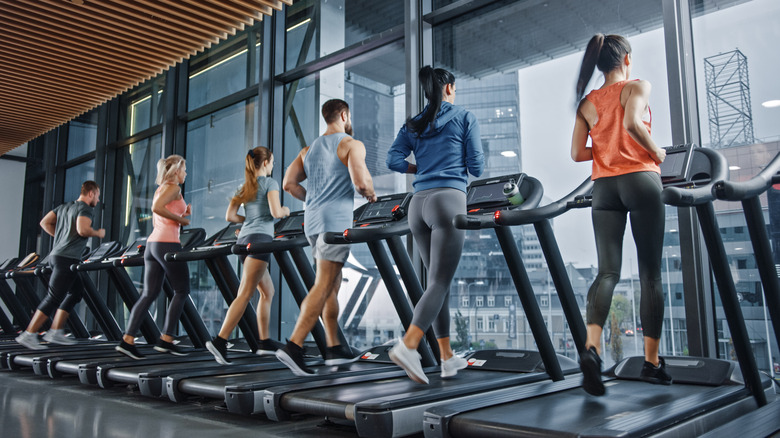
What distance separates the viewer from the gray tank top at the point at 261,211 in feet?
13.6

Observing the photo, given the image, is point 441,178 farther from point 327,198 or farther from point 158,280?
point 158,280

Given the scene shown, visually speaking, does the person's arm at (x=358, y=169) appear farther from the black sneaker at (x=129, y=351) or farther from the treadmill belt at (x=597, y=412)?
the black sneaker at (x=129, y=351)

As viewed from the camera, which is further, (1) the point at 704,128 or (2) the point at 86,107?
(2) the point at 86,107

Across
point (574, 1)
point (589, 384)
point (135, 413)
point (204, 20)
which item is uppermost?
point (204, 20)

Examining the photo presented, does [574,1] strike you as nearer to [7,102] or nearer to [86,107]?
[86,107]

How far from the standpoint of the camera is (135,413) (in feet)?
10.3

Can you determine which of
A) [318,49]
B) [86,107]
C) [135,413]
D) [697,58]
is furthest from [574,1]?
[86,107]

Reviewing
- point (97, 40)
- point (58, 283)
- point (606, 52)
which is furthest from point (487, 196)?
point (58, 283)

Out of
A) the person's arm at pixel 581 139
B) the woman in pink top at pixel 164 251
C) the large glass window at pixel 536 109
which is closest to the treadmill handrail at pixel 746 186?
the person's arm at pixel 581 139

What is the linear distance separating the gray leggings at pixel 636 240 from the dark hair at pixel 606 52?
488 millimetres

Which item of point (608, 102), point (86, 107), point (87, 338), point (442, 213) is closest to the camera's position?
point (608, 102)

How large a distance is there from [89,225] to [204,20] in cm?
209

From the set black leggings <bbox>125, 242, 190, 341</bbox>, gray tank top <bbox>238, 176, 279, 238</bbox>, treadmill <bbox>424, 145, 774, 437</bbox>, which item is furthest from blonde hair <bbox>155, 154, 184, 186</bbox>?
treadmill <bbox>424, 145, 774, 437</bbox>

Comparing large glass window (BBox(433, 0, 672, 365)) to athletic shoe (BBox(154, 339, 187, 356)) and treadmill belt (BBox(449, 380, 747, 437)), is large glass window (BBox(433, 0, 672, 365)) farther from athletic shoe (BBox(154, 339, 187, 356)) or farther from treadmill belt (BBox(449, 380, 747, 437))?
athletic shoe (BBox(154, 339, 187, 356))
